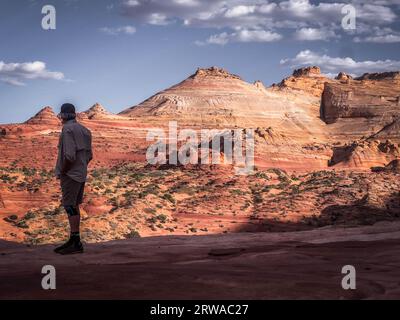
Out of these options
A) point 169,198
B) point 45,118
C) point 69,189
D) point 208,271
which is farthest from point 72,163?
point 45,118

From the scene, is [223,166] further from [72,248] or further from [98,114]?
[98,114]

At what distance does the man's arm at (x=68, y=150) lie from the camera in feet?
19.8

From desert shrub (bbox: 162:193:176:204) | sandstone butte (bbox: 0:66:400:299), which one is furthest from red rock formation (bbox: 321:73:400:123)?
desert shrub (bbox: 162:193:176:204)

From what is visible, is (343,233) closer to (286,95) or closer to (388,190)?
(388,190)

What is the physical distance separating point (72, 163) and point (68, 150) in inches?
7.1

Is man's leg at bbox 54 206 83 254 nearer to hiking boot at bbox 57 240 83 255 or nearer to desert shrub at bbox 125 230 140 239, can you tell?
hiking boot at bbox 57 240 83 255

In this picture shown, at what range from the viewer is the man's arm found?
6.03 metres

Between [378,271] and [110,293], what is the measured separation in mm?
2728

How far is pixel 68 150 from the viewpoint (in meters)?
6.05

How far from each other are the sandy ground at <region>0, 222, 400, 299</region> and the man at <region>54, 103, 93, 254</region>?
355mm

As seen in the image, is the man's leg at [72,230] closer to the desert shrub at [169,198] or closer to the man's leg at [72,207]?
the man's leg at [72,207]

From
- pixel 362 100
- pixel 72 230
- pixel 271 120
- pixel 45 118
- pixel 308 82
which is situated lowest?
Result: pixel 72 230

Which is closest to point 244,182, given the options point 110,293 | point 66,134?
point 66,134
